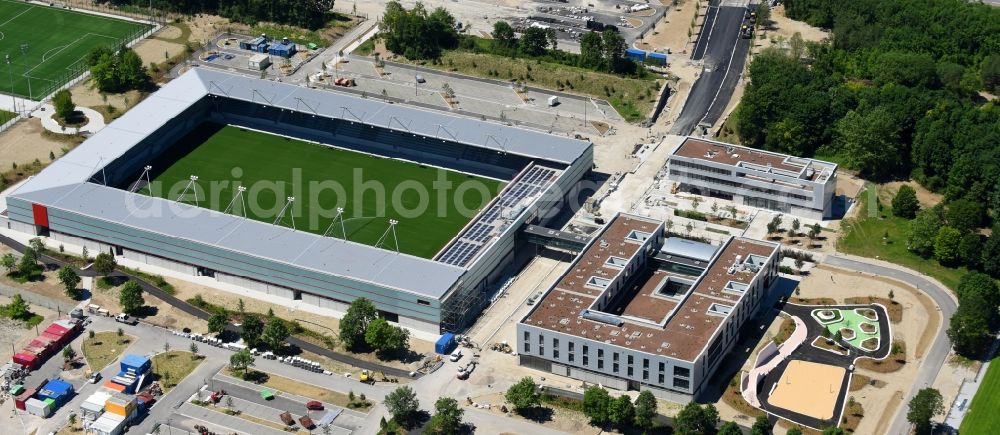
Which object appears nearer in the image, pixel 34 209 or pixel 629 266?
pixel 629 266

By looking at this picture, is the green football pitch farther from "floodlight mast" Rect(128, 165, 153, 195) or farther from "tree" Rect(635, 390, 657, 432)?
"tree" Rect(635, 390, 657, 432)

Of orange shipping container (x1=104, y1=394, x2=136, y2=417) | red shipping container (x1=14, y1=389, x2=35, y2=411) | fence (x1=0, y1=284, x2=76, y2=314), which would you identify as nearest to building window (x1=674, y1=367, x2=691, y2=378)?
orange shipping container (x1=104, y1=394, x2=136, y2=417)

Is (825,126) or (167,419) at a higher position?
(825,126)

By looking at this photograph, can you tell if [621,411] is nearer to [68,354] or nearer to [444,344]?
[444,344]

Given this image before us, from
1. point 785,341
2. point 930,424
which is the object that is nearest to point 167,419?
point 785,341

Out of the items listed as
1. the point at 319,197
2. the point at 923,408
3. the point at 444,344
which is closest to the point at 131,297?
the point at 319,197

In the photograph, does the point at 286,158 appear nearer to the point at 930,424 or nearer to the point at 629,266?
the point at 629,266
